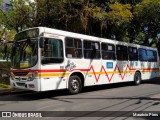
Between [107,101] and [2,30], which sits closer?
[107,101]

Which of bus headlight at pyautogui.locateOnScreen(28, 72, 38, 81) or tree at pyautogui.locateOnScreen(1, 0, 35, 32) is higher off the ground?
tree at pyautogui.locateOnScreen(1, 0, 35, 32)

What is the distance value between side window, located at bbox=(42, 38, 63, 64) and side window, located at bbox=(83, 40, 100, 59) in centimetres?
190

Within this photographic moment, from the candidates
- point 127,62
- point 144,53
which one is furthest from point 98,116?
point 144,53

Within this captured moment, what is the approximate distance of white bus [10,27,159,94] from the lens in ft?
37.2

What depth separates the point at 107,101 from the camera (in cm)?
1088

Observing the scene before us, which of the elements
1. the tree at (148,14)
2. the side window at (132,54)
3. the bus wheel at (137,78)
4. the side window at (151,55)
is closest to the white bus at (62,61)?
the side window at (132,54)

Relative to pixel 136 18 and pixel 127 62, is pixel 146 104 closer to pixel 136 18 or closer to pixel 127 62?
pixel 127 62

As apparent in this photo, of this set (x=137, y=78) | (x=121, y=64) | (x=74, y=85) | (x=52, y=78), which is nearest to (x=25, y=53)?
(x=52, y=78)

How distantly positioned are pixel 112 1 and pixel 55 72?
11.8 m

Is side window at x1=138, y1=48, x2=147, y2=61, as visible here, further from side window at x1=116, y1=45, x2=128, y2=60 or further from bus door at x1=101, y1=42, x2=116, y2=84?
bus door at x1=101, y1=42, x2=116, y2=84

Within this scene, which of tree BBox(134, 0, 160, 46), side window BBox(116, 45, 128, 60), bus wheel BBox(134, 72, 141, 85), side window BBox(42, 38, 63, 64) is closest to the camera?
side window BBox(42, 38, 63, 64)

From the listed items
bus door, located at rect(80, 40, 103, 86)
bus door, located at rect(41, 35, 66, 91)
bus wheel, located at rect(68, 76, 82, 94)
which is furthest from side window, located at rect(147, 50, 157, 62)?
bus door, located at rect(41, 35, 66, 91)

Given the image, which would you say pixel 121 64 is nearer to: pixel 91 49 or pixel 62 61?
pixel 91 49

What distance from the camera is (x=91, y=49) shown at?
14.2 meters
